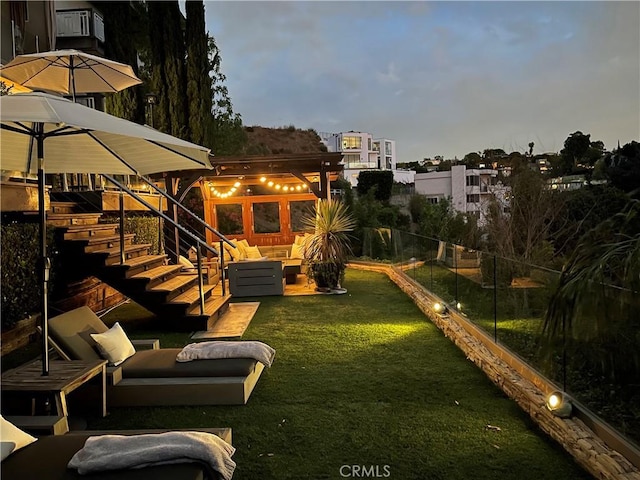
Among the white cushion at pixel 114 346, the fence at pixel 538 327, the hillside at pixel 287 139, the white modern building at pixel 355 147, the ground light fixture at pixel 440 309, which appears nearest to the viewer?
the fence at pixel 538 327

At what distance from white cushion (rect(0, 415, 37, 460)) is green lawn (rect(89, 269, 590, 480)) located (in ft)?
3.74

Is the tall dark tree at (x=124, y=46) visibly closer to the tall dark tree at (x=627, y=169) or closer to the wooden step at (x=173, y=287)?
the wooden step at (x=173, y=287)

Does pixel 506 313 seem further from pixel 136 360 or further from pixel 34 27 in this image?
pixel 34 27

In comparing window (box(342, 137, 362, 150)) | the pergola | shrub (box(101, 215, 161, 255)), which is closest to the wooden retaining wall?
the pergola

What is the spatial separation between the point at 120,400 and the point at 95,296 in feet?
15.6

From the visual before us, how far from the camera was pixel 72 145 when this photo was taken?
4.76 m

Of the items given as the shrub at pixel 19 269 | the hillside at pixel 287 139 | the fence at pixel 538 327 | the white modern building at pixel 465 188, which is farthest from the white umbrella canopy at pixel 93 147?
the hillside at pixel 287 139

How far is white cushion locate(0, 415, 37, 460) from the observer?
2.59m

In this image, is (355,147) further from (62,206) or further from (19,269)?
(19,269)

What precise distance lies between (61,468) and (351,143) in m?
64.5

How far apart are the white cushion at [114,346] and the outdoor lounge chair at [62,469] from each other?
5.61 feet

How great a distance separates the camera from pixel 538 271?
4.34 meters

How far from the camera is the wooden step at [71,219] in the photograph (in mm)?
Result: 6734

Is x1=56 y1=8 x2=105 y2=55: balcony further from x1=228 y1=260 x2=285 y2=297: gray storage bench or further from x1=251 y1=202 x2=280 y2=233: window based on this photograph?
x1=251 y1=202 x2=280 y2=233: window
